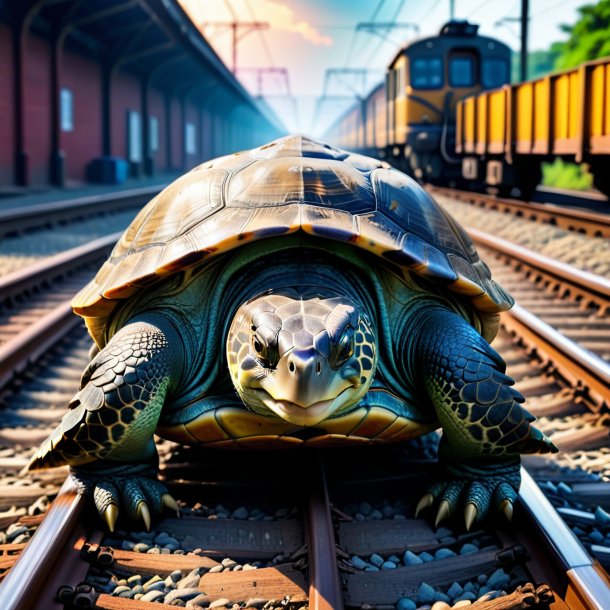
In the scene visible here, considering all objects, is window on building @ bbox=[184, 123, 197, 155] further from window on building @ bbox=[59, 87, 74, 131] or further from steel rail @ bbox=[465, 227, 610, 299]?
steel rail @ bbox=[465, 227, 610, 299]

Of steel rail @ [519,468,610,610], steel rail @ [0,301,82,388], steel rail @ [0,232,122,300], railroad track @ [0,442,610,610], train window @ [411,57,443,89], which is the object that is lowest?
railroad track @ [0,442,610,610]

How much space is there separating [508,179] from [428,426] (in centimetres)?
1355

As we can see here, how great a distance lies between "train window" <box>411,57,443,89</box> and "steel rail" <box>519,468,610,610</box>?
17757 millimetres

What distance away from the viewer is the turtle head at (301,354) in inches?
89.1

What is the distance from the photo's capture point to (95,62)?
26.1m

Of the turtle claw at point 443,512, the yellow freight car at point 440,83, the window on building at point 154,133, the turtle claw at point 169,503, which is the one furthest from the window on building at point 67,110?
the turtle claw at point 443,512

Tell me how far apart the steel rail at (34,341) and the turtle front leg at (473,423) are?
2.63 meters

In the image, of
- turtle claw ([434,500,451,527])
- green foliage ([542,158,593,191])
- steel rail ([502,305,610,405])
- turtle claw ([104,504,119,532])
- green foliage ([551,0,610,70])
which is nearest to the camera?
turtle claw ([104,504,119,532])

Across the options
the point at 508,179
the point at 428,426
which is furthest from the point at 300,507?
the point at 508,179

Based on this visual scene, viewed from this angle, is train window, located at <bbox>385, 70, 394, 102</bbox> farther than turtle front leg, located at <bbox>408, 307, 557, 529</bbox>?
Yes

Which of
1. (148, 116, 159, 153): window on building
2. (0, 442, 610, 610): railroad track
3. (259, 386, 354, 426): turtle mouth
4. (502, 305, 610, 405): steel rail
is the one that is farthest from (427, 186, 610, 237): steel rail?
(148, 116, 159, 153): window on building

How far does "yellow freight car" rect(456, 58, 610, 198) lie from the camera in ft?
36.6

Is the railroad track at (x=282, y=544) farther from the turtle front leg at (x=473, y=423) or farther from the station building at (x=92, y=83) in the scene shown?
the station building at (x=92, y=83)

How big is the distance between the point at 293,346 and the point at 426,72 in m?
18.4
